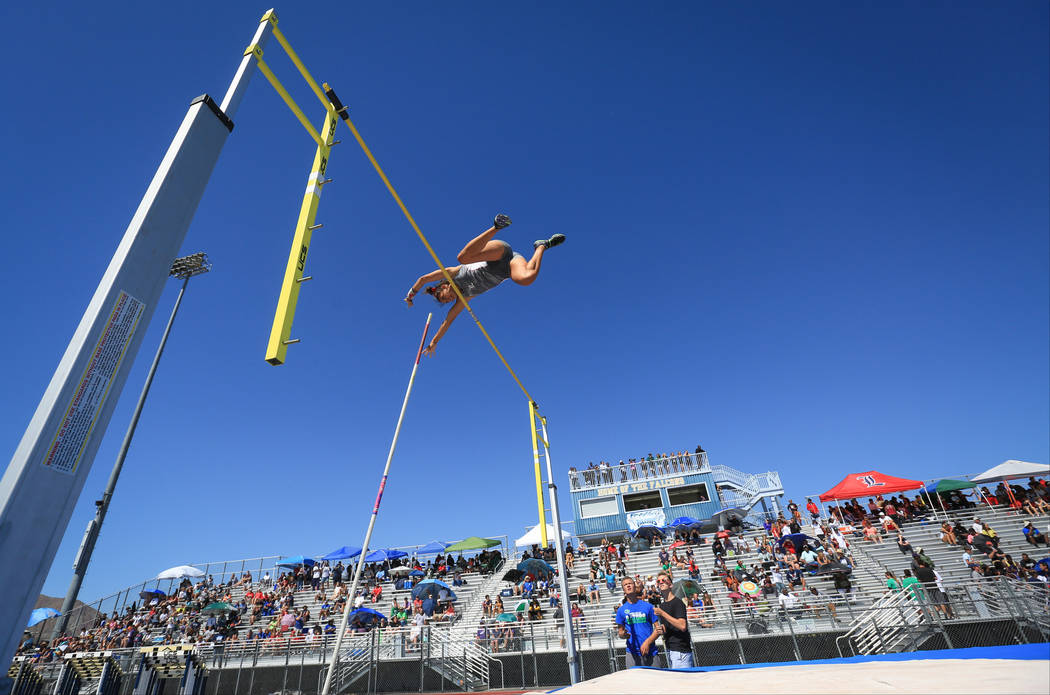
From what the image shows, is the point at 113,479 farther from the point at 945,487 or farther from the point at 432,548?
the point at 945,487

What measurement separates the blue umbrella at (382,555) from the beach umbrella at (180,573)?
23.9 feet

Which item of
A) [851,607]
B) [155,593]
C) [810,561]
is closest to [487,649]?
[851,607]

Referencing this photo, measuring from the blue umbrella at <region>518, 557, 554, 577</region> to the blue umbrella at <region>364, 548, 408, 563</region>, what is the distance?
6.31 meters

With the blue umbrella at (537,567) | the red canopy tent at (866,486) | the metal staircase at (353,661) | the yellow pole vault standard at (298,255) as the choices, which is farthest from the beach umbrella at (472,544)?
the yellow pole vault standard at (298,255)

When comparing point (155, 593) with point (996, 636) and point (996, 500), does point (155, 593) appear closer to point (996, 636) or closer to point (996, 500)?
point (996, 636)

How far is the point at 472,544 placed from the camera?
20172mm

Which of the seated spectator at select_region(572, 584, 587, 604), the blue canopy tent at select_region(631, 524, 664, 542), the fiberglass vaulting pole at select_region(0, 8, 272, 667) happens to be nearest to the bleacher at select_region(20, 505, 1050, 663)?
the seated spectator at select_region(572, 584, 587, 604)

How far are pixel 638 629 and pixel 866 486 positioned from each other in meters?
14.5

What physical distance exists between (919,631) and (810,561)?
4.36 metres

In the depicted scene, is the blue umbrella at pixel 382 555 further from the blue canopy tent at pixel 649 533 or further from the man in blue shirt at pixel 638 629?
the man in blue shirt at pixel 638 629

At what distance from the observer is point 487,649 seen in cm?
1016

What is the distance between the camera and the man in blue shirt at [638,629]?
202 inches

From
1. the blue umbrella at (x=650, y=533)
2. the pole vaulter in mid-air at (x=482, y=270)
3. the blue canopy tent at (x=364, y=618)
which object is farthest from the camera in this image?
the blue umbrella at (x=650, y=533)

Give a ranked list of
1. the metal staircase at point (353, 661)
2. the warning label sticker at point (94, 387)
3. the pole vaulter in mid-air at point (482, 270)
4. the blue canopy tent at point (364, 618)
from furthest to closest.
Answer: the blue canopy tent at point (364, 618) → the metal staircase at point (353, 661) → the pole vaulter in mid-air at point (482, 270) → the warning label sticker at point (94, 387)
